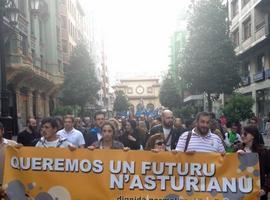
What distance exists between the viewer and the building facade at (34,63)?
3184 cm

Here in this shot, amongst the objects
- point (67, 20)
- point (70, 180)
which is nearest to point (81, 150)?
point (70, 180)

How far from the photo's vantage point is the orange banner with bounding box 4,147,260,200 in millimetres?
6109

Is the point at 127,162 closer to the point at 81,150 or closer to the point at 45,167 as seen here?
the point at 81,150

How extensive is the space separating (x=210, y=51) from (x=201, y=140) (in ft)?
87.0

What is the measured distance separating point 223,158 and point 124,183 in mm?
1282

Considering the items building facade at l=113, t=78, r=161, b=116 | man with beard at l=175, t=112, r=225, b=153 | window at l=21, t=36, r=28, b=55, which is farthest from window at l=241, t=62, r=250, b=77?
building facade at l=113, t=78, r=161, b=116

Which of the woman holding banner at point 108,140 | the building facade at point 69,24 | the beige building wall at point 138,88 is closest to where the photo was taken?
the woman holding banner at point 108,140

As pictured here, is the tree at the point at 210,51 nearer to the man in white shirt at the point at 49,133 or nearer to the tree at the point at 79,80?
the tree at the point at 79,80

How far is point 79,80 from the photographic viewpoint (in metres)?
52.2

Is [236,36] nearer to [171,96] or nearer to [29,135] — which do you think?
[171,96]

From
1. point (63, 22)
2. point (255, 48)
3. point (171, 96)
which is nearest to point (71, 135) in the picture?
point (255, 48)

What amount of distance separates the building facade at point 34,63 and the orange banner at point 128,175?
67.8 feet

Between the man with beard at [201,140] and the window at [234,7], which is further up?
the window at [234,7]

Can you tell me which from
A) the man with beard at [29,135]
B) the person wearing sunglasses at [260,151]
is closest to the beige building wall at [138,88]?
the man with beard at [29,135]
